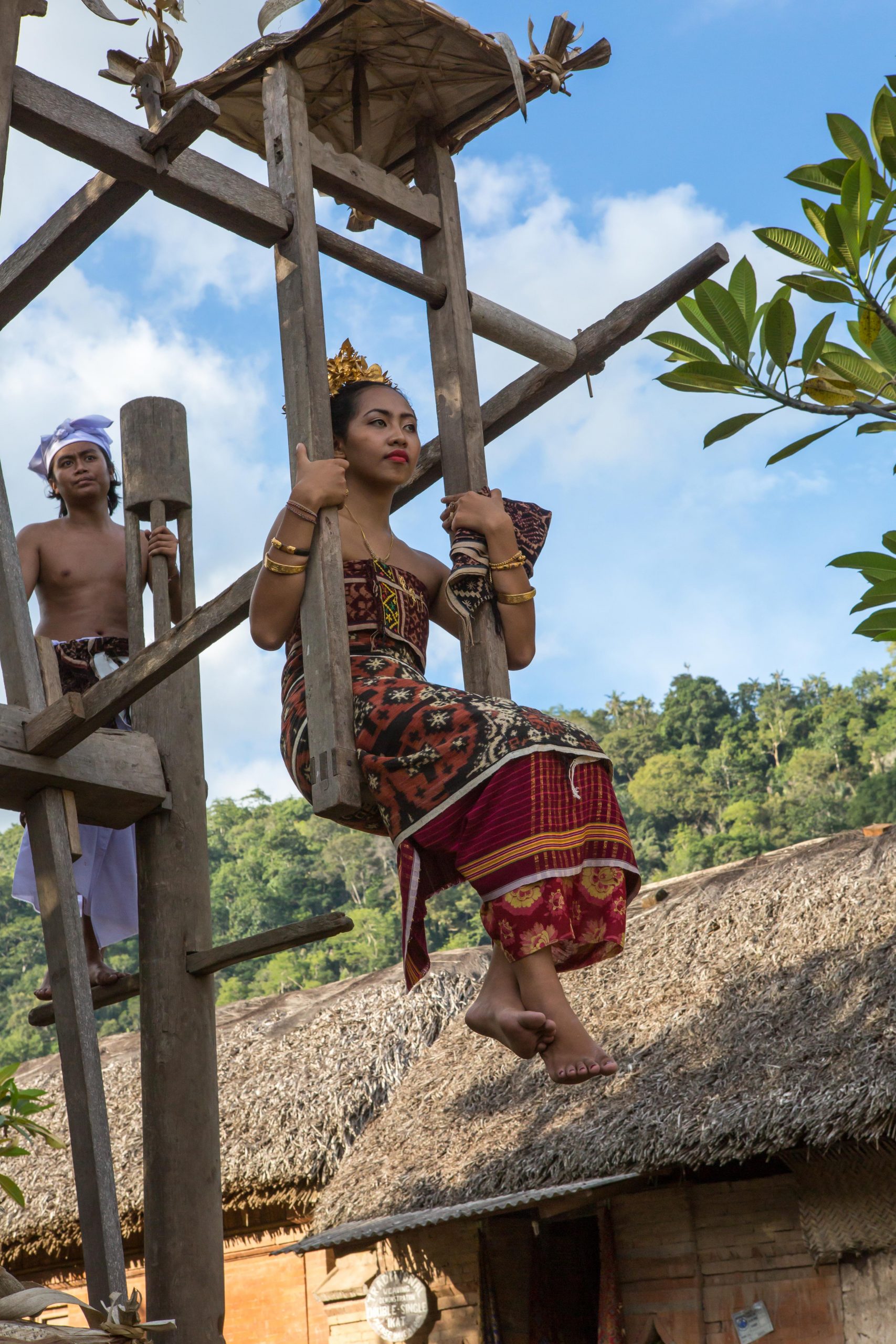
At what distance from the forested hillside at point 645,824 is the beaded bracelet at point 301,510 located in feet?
76.6

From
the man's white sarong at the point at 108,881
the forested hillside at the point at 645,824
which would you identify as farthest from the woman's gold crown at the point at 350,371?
the forested hillside at the point at 645,824

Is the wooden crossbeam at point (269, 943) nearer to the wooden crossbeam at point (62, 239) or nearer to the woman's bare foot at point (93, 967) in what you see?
the woman's bare foot at point (93, 967)

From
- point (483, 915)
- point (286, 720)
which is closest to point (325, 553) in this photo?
point (286, 720)

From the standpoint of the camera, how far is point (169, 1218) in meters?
4.37

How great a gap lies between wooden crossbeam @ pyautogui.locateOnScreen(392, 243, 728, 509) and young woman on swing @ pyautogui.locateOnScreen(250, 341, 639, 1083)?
0.35 metres

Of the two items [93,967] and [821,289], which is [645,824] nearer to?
[93,967]

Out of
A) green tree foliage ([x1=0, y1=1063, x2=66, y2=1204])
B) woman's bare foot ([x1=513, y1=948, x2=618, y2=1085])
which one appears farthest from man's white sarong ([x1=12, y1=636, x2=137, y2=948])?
woman's bare foot ([x1=513, y1=948, x2=618, y2=1085])

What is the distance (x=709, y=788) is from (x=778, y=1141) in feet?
119

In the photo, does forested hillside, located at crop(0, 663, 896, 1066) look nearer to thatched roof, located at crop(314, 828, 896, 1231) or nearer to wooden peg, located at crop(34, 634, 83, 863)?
thatched roof, located at crop(314, 828, 896, 1231)

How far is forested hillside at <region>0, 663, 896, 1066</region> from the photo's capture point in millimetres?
30922

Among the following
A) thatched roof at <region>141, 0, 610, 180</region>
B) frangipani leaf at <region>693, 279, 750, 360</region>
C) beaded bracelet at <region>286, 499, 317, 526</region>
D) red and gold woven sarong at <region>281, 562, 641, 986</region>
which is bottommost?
red and gold woven sarong at <region>281, 562, 641, 986</region>

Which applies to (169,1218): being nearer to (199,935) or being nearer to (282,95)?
(199,935)

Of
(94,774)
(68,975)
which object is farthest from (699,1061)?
(68,975)

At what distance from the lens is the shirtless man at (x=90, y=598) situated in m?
4.68
